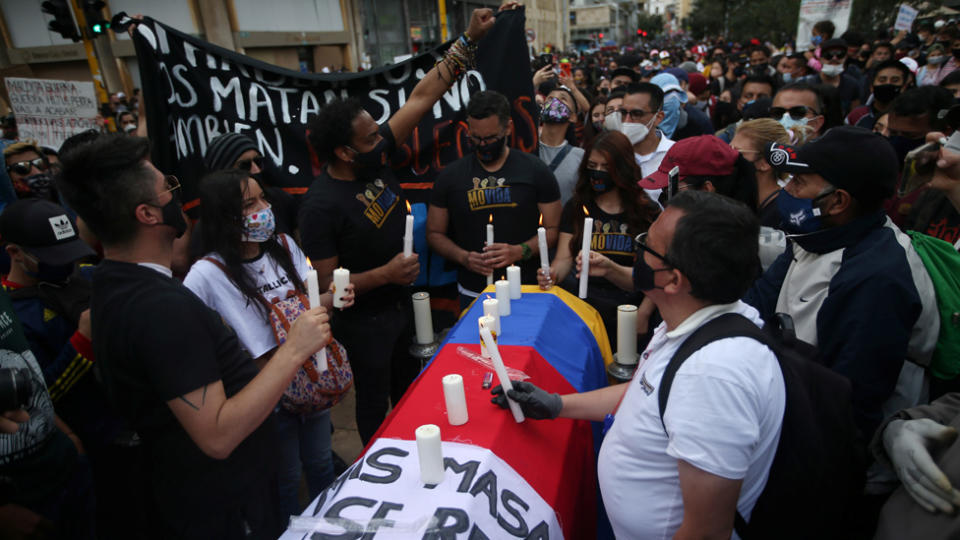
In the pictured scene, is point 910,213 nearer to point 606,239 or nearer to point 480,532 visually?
point 606,239

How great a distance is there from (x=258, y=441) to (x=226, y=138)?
2.12m

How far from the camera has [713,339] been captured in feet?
4.62

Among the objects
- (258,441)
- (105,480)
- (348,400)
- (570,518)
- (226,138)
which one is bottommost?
(348,400)

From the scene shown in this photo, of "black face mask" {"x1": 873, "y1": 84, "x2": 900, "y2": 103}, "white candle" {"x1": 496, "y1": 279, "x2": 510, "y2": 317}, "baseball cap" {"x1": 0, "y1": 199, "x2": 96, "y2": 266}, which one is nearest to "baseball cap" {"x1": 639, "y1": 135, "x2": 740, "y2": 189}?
"white candle" {"x1": 496, "y1": 279, "x2": 510, "y2": 317}

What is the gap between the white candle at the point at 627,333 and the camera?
2.58m

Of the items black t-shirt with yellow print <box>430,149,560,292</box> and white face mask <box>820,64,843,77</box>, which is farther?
white face mask <box>820,64,843,77</box>

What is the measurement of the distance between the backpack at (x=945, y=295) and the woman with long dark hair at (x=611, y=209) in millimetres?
1328

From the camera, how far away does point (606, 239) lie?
3227 mm

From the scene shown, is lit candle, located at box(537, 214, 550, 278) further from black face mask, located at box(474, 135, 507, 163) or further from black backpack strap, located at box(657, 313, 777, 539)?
black backpack strap, located at box(657, 313, 777, 539)

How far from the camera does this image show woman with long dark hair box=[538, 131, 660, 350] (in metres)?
3.20

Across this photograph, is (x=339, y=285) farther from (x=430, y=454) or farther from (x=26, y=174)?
(x=26, y=174)

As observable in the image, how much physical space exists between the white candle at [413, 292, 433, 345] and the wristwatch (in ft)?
2.97

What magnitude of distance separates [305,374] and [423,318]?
27.5 inches

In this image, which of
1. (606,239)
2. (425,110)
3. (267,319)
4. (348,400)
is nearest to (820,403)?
(606,239)
